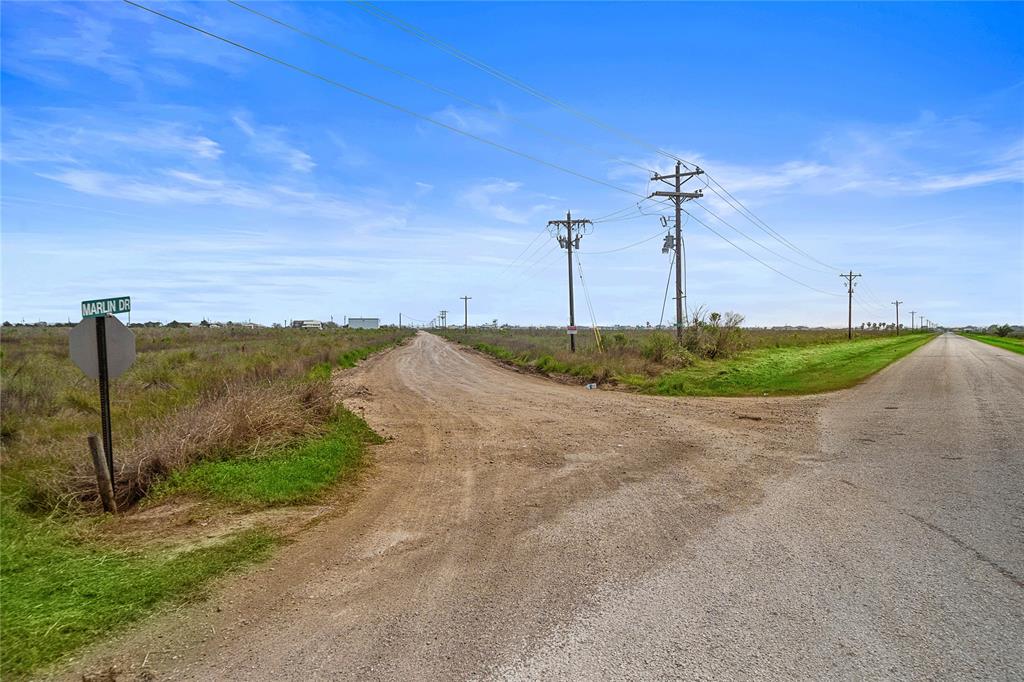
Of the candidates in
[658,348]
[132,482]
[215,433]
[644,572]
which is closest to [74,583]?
[132,482]

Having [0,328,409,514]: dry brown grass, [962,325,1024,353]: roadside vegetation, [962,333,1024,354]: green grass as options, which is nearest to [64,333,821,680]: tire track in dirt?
[0,328,409,514]: dry brown grass

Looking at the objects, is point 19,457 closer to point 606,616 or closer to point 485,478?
point 485,478

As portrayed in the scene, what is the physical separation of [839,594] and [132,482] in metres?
7.58

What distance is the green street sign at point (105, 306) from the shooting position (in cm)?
670

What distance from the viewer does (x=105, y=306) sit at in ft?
22.2

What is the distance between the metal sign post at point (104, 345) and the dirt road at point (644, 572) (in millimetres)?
2963

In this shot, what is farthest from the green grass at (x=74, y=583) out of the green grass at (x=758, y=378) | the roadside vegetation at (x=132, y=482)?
the green grass at (x=758, y=378)

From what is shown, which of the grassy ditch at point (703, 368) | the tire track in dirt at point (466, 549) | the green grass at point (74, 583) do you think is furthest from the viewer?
the grassy ditch at point (703, 368)

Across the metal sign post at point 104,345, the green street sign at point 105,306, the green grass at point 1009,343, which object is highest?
the green street sign at point 105,306

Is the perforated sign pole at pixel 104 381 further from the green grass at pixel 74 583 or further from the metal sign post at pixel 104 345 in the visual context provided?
the green grass at pixel 74 583

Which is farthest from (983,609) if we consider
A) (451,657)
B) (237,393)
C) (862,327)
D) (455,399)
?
(862,327)

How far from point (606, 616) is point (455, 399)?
13.1 metres

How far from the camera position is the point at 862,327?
154m

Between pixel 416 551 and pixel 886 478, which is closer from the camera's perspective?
pixel 416 551
